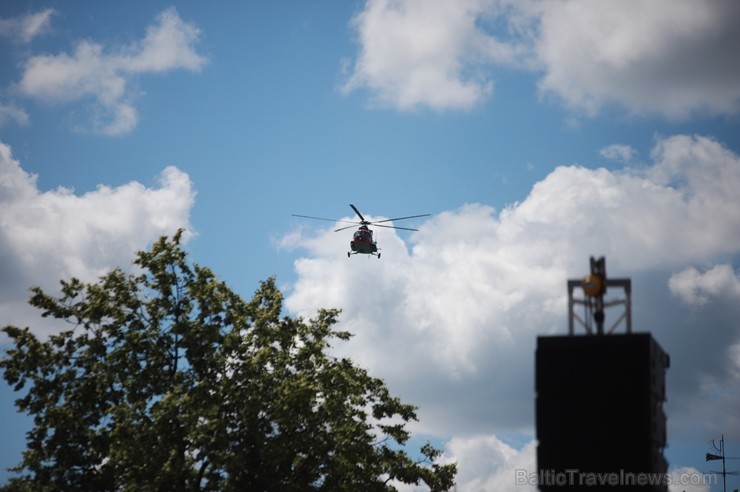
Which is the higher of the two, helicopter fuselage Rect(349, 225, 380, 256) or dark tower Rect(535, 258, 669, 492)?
helicopter fuselage Rect(349, 225, 380, 256)

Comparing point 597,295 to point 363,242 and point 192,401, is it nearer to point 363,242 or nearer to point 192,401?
point 192,401

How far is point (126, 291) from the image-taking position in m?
34.6

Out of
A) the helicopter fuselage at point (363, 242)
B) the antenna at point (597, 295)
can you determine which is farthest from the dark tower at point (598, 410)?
the helicopter fuselage at point (363, 242)

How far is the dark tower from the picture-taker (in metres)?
19.4

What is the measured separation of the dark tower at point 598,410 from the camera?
63.7 feet

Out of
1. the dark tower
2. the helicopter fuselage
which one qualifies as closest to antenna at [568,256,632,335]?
the dark tower

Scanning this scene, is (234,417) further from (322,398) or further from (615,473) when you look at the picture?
(615,473)

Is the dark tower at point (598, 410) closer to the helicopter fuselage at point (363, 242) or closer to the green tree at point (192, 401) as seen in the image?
the green tree at point (192, 401)

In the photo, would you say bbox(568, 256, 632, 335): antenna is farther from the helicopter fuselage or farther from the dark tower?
the helicopter fuselage

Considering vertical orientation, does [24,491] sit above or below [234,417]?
below

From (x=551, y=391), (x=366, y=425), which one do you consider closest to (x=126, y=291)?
(x=366, y=425)

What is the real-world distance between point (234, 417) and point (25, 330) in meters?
8.87

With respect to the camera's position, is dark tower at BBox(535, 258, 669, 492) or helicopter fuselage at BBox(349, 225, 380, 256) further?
helicopter fuselage at BBox(349, 225, 380, 256)

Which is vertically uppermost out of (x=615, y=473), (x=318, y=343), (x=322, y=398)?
(x=318, y=343)
